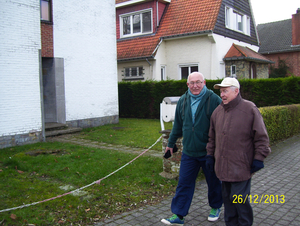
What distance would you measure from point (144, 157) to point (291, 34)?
1148 inches

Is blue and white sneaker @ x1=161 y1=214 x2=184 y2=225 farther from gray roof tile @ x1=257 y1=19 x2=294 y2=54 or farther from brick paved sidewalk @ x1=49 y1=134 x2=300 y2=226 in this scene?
gray roof tile @ x1=257 y1=19 x2=294 y2=54

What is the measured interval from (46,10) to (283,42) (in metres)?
26.0

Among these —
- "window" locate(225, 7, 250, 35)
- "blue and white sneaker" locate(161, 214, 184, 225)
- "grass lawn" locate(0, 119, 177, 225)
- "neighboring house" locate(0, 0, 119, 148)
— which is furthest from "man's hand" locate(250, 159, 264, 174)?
"window" locate(225, 7, 250, 35)

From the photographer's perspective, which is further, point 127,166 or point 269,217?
point 127,166

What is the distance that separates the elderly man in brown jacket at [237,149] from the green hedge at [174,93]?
11.3 metres

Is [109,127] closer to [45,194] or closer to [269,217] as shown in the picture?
[45,194]

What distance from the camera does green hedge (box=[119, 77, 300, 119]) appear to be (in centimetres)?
1380

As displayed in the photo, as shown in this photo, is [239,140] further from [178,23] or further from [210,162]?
[178,23]

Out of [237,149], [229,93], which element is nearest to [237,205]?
[237,149]

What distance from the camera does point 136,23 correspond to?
21.8 meters

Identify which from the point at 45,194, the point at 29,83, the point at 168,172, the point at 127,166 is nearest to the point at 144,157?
the point at 127,166

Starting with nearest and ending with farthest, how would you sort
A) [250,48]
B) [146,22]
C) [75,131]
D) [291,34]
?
[75,131], [146,22], [250,48], [291,34]

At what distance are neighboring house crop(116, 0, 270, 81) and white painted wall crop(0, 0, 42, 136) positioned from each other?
10014mm

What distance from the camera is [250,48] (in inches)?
909
